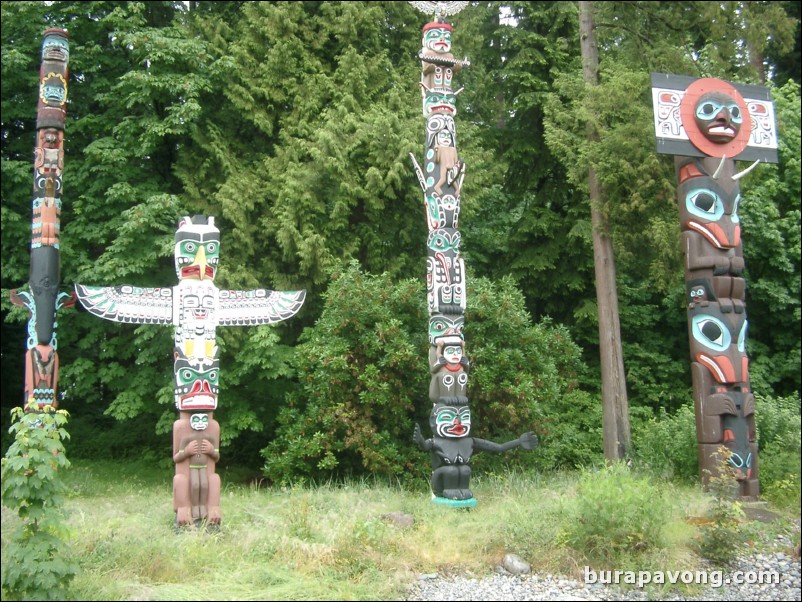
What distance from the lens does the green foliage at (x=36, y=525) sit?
5129 millimetres

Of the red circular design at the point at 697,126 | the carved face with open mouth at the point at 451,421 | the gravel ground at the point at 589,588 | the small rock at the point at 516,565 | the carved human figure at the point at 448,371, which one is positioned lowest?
the gravel ground at the point at 589,588

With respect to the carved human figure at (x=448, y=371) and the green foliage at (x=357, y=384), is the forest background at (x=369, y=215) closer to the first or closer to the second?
the green foliage at (x=357, y=384)

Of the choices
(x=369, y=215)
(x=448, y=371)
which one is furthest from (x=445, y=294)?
(x=369, y=215)

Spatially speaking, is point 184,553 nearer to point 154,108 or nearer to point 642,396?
point 154,108

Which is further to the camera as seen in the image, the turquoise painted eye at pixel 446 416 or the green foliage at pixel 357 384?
the green foliage at pixel 357 384

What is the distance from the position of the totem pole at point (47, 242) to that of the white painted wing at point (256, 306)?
3.00 m

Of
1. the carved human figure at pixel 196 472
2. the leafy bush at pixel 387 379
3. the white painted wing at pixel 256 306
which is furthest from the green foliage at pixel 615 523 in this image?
the leafy bush at pixel 387 379

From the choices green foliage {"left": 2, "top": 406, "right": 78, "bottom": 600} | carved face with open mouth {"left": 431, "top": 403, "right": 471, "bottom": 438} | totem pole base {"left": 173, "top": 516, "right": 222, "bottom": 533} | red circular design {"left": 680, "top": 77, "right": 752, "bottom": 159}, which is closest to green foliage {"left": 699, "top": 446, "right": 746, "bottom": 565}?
carved face with open mouth {"left": 431, "top": 403, "right": 471, "bottom": 438}

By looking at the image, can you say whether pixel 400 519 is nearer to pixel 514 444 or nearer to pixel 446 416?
pixel 446 416

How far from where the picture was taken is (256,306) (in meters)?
8.05

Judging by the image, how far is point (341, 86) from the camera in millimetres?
13266

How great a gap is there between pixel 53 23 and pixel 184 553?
10.8 metres

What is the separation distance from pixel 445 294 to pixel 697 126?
371 cm

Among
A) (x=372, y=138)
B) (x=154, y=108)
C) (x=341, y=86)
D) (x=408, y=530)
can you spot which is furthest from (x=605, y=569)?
(x=154, y=108)
